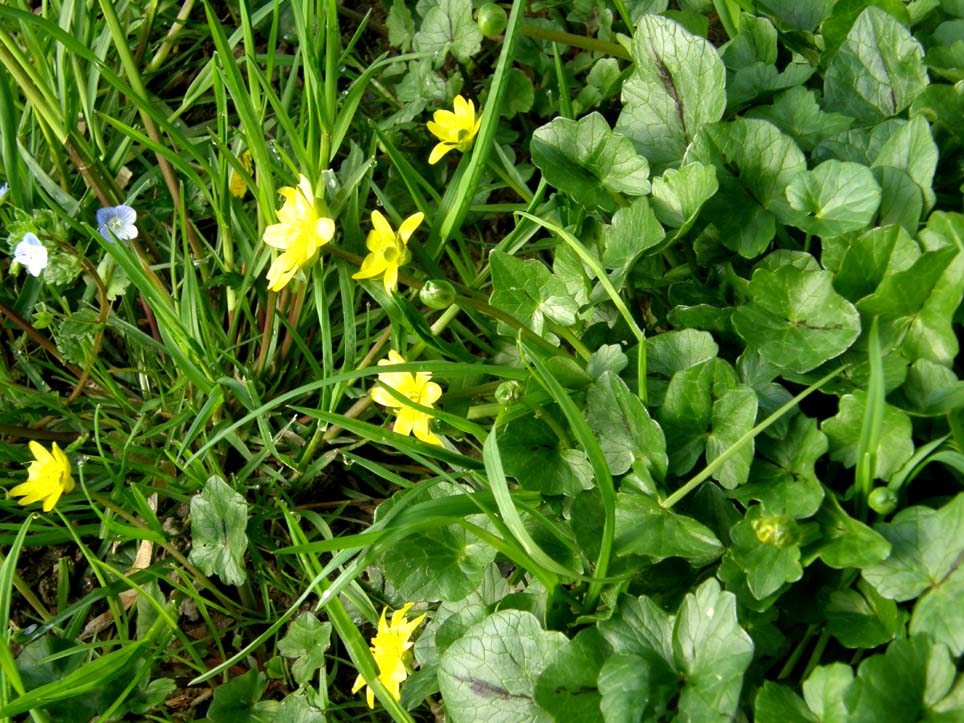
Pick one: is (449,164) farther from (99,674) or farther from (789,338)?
(99,674)

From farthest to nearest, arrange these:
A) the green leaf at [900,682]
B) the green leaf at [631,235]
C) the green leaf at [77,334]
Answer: the green leaf at [77,334] < the green leaf at [631,235] < the green leaf at [900,682]

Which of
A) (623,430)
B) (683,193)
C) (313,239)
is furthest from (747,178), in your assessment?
(313,239)

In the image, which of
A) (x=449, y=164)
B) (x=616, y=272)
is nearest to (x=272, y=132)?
(x=449, y=164)

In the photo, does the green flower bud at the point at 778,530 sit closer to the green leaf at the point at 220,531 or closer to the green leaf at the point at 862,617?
the green leaf at the point at 862,617

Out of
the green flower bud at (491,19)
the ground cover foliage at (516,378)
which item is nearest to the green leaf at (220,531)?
the ground cover foliage at (516,378)

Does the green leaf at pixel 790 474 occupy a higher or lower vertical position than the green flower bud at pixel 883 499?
lower

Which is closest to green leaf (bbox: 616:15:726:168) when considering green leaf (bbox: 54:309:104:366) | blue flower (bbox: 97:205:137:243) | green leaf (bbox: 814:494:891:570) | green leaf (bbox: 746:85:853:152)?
green leaf (bbox: 746:85:853:152)

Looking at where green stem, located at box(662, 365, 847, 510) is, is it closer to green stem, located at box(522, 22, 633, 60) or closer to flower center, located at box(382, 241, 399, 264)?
flower center, located at box(382, 241, 399, 264)
